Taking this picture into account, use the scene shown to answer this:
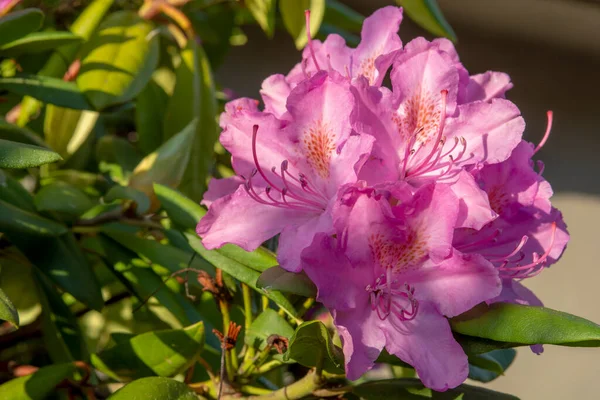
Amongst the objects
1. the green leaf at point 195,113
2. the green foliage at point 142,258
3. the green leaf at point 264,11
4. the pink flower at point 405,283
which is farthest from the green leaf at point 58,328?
the green leaf at point 264,11

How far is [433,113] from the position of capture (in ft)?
1.82

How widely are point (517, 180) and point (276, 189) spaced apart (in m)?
0.18

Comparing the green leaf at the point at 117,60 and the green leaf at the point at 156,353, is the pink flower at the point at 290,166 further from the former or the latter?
the green leaf at the point at 117,60

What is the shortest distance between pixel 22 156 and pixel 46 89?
0.27 metres

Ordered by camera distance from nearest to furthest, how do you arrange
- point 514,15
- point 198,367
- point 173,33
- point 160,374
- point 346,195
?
point 346,195, point 160,374, point 198,367, point 173,33, point 514,15

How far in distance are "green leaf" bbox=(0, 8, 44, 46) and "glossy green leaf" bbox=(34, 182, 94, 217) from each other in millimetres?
150

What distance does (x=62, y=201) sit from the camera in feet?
2.34

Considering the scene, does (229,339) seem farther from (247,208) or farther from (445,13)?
(445,13)

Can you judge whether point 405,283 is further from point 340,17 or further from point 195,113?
point 340,17

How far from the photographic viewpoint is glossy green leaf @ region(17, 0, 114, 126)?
0.86 metres

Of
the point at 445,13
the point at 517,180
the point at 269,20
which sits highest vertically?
the point at 517,180

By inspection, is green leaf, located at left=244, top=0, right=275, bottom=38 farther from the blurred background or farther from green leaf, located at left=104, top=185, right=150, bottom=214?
the blurred background

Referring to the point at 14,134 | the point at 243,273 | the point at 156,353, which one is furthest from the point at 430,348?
the point at 14,134

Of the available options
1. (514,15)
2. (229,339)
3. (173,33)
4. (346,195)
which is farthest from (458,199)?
(514,15)
